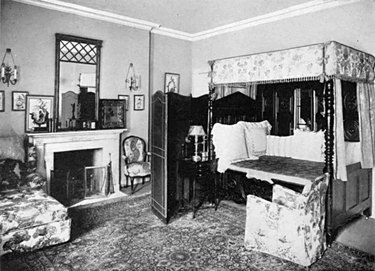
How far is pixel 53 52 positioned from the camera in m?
5.04

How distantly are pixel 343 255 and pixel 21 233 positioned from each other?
333 cm

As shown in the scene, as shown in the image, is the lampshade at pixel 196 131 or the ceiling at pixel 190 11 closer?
the lampshade at pixel 196 131

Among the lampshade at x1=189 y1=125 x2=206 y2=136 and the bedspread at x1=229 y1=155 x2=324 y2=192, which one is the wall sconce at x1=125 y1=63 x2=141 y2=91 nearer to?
the lampshade at x1=189 y1=125 x2=206 y2=136

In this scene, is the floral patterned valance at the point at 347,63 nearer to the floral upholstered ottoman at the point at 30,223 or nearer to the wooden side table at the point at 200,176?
the wooden side table at the point at 200,176

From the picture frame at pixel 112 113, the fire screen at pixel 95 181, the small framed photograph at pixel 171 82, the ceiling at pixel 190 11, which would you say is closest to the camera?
the ceiling at pixel 190 11

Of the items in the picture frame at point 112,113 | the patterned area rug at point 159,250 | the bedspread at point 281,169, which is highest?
the picture frame at point 112,113

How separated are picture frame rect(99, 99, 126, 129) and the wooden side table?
1976 millimetres

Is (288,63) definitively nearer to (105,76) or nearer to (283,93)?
(283,93)

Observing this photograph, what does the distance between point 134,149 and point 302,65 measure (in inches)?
146

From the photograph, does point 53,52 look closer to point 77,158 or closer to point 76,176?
point 77,158

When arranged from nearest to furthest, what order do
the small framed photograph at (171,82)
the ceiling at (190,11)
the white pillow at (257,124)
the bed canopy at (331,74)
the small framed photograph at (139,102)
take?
1. the bed canopy at (331,74)
2. the ceiling at (190,11)
3. the white pillow at (257,124)
4. the small framed photograph at (139,102)
5. the small framed photograph at (171,82)

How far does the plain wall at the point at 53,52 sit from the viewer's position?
4656 mm

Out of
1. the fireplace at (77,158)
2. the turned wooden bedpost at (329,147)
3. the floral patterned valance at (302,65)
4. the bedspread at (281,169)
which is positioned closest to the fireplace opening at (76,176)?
the fireplace at (77,158)

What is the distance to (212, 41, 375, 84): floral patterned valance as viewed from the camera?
3186mm
